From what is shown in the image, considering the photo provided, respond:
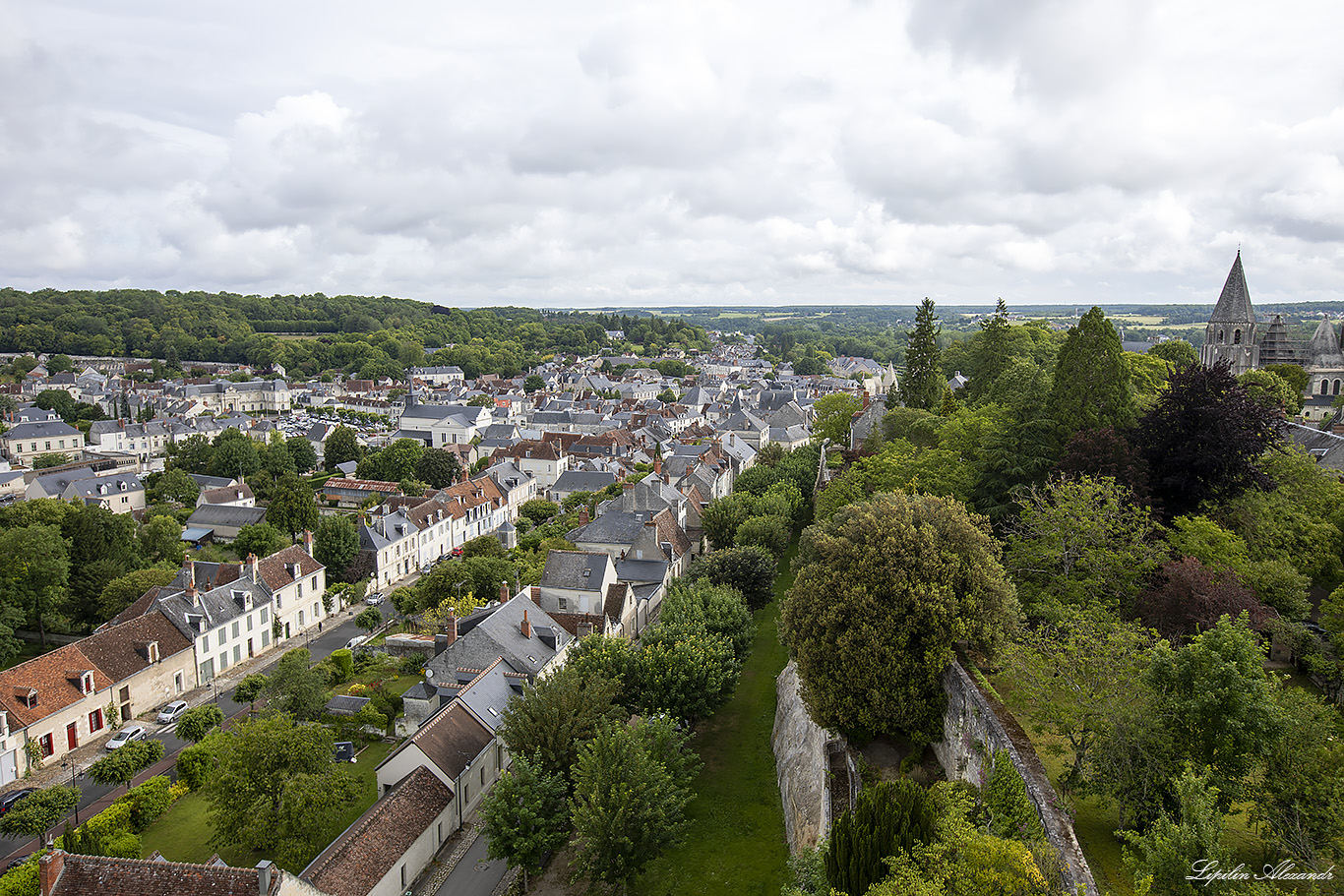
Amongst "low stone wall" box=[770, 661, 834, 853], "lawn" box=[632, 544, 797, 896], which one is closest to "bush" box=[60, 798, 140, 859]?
"lawn" box=[632, 544, 797, 896]

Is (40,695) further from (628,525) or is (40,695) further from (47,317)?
(47,317)

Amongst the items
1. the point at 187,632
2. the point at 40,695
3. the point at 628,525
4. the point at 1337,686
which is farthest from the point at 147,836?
the point at 1337,686

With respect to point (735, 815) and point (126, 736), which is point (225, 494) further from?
point (735, 815)

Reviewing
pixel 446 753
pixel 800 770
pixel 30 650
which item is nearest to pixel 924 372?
pixel 800 770

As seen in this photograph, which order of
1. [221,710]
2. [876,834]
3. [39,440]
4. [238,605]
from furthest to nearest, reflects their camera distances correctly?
[39,440]
[238,605]
[221,710]
[876,834]

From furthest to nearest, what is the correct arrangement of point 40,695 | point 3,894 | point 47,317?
point 47,317
point 40,695
point 3,894

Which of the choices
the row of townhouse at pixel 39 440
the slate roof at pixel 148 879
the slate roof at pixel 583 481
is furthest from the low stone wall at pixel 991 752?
the row of townhouse at pixel 39 440

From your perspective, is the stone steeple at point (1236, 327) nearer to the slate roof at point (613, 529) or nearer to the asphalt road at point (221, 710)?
the slate roof at point (613, 529)
